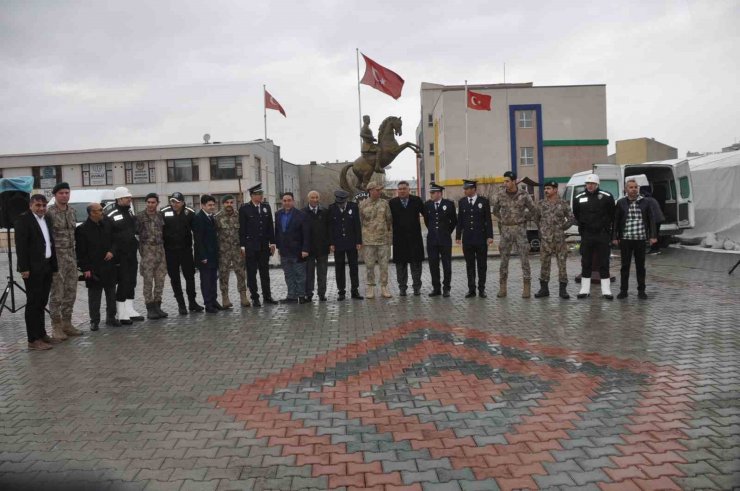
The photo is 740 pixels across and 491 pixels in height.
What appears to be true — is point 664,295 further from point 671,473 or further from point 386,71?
point 386,71

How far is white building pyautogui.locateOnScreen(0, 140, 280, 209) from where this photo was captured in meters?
55.5

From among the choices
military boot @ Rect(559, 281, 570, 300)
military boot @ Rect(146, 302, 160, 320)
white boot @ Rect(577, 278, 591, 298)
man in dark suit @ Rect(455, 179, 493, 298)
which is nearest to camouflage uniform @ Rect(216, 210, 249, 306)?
military boot @ Rect(146, 302, 160, 320)

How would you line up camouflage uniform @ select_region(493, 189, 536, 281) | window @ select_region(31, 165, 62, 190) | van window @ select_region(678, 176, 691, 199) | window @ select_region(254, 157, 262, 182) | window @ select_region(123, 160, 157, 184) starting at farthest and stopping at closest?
1. window @ select_region(254, 157, 262, 182)
2. window @ select_region(123, 160, 157, 184)
3. window @ select_region(31, 165, 62, 190)
4. van window @ select_region(678, 176, 691, 199)
5. camouflage uniform @ select_region(493, 189, 536, 281)

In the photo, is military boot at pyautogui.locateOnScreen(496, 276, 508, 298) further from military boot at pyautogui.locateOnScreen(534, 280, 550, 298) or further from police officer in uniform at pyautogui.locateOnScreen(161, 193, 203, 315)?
police officer in uniform at pyautogui.locateOnScreen(161, 193, 203, 315)

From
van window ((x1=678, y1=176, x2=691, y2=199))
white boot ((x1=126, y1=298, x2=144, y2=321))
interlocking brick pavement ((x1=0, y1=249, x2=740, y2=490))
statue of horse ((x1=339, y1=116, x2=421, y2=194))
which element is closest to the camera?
interlocking brick pavement ((x1=0, y1=249, x2=740, y2=490))

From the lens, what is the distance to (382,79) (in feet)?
67.6

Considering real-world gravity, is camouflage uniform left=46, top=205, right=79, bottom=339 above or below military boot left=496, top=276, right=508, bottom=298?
above

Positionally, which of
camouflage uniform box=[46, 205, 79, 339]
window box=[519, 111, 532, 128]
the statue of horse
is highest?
window box=[519, 111, 532, 128]

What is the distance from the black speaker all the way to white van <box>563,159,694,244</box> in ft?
50.2

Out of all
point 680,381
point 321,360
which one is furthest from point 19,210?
point 680,381

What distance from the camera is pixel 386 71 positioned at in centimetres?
2058

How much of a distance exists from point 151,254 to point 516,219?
6.07 metres

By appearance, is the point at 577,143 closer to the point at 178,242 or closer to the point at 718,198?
the point at 718,198

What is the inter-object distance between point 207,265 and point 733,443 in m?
8.20
